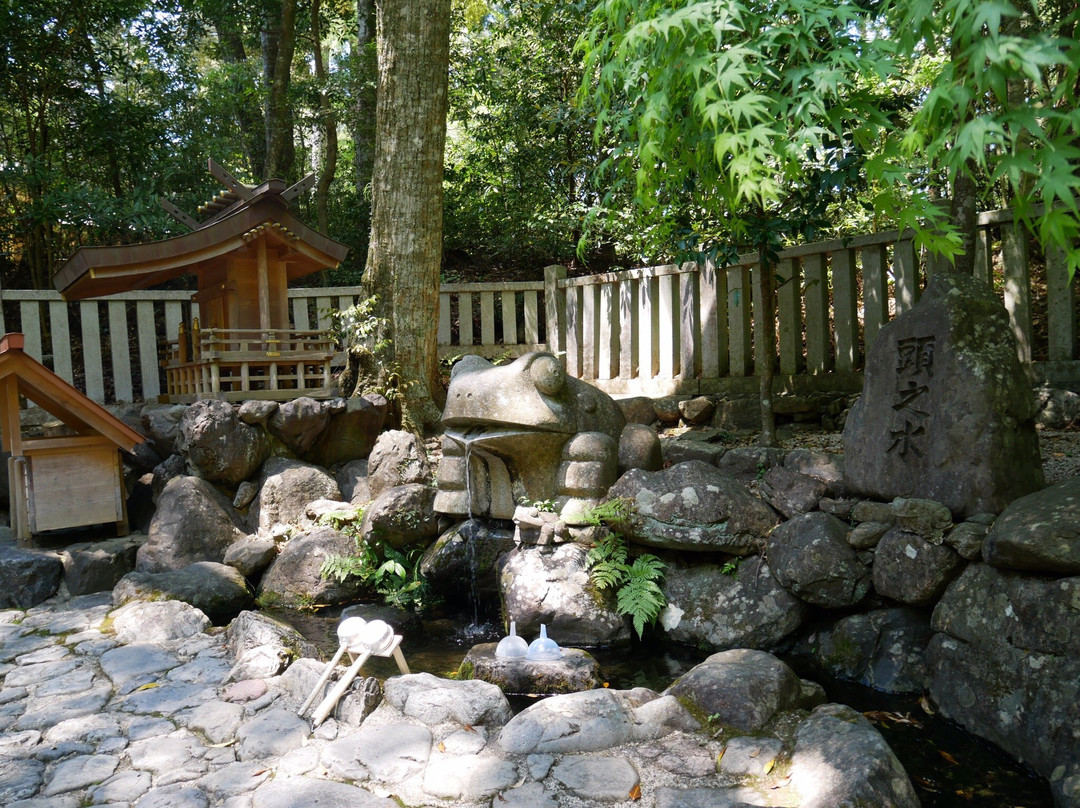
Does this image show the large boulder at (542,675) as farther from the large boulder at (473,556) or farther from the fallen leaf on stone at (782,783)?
the large boulder at (473,556)

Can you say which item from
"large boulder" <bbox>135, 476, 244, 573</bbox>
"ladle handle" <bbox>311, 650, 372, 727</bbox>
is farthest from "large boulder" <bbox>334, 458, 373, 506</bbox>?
"ladle handle" <bbox>311, 650, 372, 727</bbox>

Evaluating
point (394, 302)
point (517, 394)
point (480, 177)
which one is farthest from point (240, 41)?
point (517, 394)

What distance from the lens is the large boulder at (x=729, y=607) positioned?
16.8 ft

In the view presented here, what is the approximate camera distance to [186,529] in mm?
7012

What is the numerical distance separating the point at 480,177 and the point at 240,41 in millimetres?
7736

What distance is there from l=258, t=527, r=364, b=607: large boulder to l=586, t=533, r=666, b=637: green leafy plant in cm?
234

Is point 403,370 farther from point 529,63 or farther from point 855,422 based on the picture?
point 529,63

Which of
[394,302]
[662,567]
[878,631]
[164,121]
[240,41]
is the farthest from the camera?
[240,41]

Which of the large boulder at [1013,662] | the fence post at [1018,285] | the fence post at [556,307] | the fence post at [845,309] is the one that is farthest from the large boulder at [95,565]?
the fence post at [1018,285]

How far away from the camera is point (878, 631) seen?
15.8 feet

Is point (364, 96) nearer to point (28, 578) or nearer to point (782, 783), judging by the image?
point (28, 578)

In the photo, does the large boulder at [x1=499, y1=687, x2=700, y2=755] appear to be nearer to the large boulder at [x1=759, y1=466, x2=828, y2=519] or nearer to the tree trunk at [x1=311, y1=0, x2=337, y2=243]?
the large boulder at [x1=759, y1=466, x2=828, y2=519]

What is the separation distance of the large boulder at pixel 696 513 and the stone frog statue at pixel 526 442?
1.44 ft

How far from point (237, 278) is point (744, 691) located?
6.44 metres
